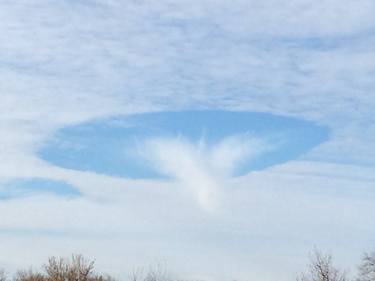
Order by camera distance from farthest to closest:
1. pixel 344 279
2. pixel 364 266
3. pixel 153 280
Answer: pixel 153 280
pixel 364 266
pixel 344 279

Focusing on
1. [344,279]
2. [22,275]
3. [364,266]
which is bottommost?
[344,279]

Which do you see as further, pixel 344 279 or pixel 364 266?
pixel 364 266

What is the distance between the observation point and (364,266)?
81.8 m

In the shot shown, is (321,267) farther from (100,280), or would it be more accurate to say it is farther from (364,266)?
(100,280)

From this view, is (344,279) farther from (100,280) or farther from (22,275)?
(22,275)

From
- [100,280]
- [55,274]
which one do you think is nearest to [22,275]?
[100,280]

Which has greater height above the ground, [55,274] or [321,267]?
[55,274]

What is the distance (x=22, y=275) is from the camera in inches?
4867

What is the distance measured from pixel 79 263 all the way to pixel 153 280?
11572 millimetres

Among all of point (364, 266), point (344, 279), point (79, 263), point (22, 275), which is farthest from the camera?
point (22, 275)

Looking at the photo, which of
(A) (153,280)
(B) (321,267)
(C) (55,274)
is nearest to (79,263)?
(C) (55,274)

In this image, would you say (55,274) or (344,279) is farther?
(55,274)

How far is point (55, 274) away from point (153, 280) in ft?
43.4

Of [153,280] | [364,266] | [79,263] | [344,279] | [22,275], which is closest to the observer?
[344,279]
